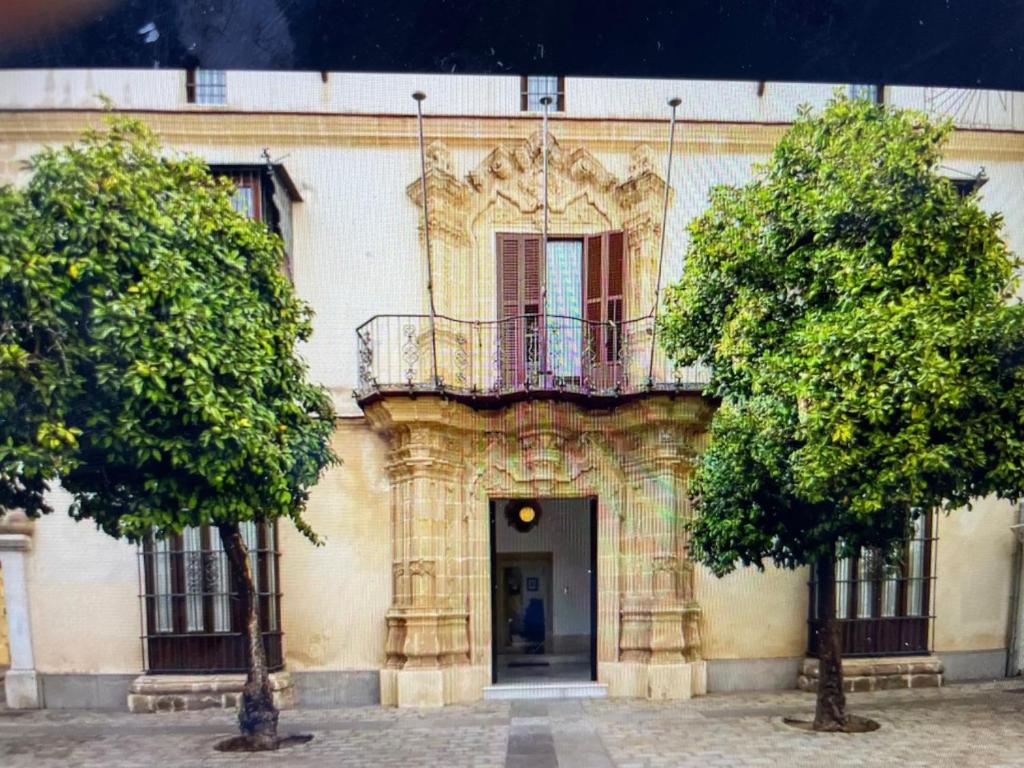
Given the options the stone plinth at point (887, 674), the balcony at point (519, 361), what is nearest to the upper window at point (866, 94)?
the balcony at point (519, 361)

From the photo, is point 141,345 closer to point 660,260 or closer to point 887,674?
point 660,260

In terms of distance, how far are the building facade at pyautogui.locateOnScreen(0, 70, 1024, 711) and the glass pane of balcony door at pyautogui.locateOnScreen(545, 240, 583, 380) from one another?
27 mm

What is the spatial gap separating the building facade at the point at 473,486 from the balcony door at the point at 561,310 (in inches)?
0.9

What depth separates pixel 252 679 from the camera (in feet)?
15.7

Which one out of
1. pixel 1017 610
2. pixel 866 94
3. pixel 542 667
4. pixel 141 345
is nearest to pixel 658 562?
pixel 542 667

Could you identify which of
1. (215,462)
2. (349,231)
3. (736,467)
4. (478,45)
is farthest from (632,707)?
(478,45)

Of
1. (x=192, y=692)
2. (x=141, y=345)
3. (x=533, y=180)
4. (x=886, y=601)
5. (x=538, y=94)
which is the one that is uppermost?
(x=533, y=180)

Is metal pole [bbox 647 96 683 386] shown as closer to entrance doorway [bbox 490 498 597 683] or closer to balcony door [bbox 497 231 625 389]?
balcony door [bbox 497 231 625 389]

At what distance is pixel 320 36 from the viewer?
4.25ft

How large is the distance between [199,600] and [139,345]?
3583 mm

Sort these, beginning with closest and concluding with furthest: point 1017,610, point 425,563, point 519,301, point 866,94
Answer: point 866,94 < point 425,563 < point 1017,610 < point 519,301

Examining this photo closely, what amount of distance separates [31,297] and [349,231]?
2.88 meters

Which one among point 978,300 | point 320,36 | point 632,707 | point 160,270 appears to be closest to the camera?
point 320,36

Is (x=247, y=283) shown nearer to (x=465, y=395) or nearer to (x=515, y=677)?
(x=465, y=395)
